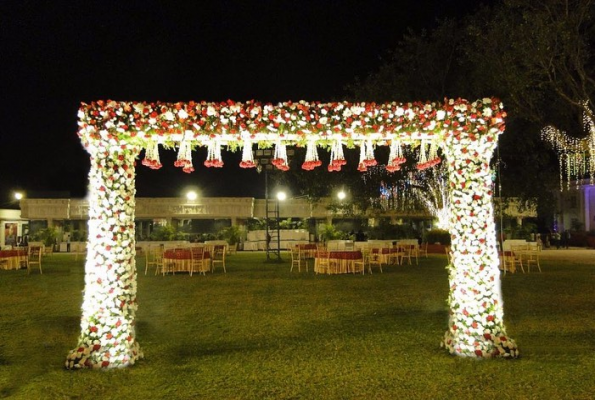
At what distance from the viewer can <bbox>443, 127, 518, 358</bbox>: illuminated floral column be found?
258 inches

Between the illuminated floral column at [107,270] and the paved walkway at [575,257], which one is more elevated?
the illuminated floral column at [107,270]

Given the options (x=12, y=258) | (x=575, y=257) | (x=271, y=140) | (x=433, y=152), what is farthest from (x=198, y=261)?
(x=575, y=257)

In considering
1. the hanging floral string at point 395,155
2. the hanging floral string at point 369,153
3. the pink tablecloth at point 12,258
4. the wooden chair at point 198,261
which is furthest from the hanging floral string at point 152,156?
the pink tablecloth at point 12,258

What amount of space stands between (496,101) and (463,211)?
4.88ft

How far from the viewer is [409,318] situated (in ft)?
30.0

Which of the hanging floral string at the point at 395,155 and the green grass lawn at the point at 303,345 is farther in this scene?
the hanging floral string at the point at 395,155

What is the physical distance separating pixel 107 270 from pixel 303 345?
9.65 ft

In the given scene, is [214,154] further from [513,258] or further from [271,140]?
[513,258]

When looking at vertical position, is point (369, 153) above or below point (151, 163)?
above

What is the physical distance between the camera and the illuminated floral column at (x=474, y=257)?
6547mm

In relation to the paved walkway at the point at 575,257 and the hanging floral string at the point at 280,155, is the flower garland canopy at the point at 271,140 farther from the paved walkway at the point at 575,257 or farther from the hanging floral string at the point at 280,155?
the paved walkway at the point at 575,257

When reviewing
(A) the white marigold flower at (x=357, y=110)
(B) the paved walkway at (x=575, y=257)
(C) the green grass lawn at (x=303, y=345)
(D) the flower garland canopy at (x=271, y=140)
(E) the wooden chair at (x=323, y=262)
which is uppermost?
(A) the white marigold flower at (x=357, y=110)

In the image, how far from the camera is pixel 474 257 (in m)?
6.65

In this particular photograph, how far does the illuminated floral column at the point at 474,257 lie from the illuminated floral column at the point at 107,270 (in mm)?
4294
